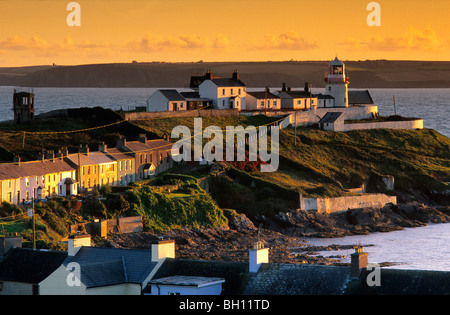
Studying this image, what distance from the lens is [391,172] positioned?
274 ft

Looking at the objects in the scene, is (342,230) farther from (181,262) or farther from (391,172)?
(181,262)

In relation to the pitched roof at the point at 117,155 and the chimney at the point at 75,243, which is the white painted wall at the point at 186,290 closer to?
the chimney at the point at 75,243

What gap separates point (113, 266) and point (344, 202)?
38465 mm

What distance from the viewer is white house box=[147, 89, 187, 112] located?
8981cm

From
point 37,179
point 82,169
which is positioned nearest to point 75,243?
point 37,179

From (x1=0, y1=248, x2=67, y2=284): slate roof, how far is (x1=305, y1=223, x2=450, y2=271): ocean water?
22.0 meters

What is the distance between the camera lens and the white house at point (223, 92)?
93375 millimetres

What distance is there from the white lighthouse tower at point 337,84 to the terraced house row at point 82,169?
31.7 metres

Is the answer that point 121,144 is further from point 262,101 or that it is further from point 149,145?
point 262,101

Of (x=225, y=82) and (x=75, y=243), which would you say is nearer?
(x=75, y=243)

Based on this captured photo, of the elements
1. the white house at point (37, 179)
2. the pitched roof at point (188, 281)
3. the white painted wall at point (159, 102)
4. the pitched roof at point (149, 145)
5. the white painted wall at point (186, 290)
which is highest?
the white painted wall at point (159, 102)

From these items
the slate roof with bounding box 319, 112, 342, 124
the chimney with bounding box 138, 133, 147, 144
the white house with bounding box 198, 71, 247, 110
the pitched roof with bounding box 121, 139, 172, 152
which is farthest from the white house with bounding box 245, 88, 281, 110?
the chimney with bounding box 138, 133, 147, 144

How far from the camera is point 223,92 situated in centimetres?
9394

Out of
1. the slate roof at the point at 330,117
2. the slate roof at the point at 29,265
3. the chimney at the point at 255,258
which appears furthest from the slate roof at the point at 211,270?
the slate roof at the point at 330,117
